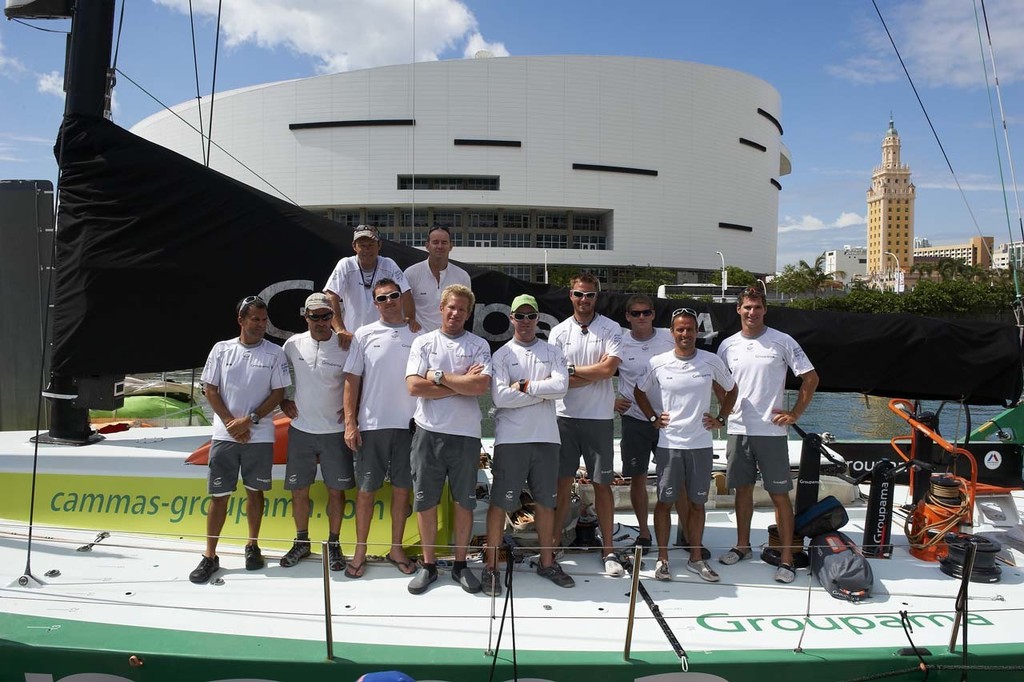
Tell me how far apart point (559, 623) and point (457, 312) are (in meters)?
1.41

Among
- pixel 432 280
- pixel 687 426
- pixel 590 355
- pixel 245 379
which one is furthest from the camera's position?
pixel 432 280

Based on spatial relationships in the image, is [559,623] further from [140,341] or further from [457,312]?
[140,341]

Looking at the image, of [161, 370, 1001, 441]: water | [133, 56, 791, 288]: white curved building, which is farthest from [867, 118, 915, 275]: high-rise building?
[161, 370, 1001, 441]: water

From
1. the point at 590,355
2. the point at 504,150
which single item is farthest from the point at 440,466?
the point at 504,150

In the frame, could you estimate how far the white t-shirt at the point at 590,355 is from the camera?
3.37 metres

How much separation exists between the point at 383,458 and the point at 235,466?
71 cm

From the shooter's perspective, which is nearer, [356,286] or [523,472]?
[523,472]

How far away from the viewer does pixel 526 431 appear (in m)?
3.10

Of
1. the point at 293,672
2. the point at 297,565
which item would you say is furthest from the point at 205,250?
the point at 293,672

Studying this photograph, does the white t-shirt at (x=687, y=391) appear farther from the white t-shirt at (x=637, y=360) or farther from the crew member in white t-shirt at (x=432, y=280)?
the crew member in white t-shirt at (x=432, y=280)

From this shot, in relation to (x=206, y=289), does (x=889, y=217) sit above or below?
above

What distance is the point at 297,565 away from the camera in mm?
3178

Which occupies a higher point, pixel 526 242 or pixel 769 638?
pixel 526 242

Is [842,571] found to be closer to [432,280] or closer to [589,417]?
[589,417]
